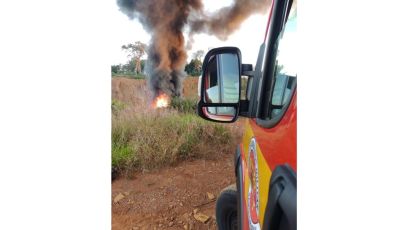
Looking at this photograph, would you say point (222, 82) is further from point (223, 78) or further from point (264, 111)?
point (264, 111)

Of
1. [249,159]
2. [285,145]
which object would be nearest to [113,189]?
[249,159]

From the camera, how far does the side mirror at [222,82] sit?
0.98 metres

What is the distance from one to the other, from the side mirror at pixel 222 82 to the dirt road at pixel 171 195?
0.31m

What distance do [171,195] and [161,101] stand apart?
13.3 inches

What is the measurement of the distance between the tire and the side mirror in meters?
0.32

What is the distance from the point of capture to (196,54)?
4.17 feet

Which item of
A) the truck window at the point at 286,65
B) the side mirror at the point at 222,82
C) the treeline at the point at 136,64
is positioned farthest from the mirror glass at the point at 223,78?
the treeline at the point at 136,64

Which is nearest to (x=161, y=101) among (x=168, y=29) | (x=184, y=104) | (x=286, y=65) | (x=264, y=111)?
(x=184, y=104)

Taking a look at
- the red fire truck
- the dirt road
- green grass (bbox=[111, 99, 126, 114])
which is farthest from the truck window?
green grass (bbox=[111, 99, 126, 114])

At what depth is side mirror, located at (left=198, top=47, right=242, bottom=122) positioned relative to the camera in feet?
3.23

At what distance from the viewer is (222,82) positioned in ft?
3.34

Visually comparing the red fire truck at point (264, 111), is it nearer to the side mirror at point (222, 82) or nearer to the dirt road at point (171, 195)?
the side mirror at point (222, 82)
